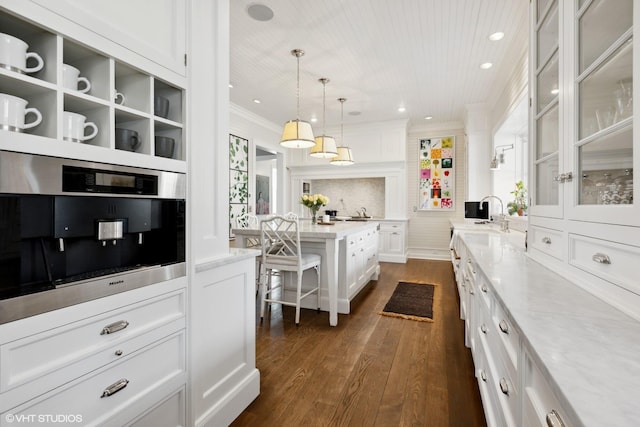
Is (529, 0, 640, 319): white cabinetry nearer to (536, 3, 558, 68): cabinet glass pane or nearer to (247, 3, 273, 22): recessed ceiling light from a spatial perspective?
(536, 3, 558, 68): cabinet glass pane

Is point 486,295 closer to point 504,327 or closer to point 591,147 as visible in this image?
point 504,327

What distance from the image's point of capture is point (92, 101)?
1024 millimetres

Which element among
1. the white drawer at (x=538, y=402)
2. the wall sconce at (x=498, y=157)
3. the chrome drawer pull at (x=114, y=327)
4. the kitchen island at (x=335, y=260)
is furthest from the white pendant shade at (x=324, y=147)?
the white drawer at (x=538, y=402)

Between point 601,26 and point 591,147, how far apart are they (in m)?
0.43

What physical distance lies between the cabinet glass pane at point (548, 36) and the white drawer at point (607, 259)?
3.27ft

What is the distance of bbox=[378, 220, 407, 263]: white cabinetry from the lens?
20.4ft

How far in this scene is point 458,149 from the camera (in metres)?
6.51

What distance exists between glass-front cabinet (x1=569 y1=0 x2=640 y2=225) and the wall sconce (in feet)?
11.1

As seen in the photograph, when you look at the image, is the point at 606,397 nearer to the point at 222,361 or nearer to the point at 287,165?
the point at 222,361

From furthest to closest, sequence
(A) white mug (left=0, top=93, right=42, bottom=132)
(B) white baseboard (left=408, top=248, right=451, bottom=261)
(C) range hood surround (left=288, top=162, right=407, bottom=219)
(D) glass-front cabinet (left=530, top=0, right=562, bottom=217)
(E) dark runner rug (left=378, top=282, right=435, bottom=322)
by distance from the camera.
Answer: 1. (B) white baseboard (left=408, top=248, right=451, bottom=261)
2. (C) range hood surround (left=288, top=162, right=407, bottom=219)
3. (E) dark runner rug (left=378, top=282, right=435, bottom=322)
4. (D) glass-front cabinet (left=530, top=0, right=562, bottom=217)
5. (A) white mug (left=0, top=93, right=42, bottom=132)

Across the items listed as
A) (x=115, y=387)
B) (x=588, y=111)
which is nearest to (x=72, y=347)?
(x=115, y=387)

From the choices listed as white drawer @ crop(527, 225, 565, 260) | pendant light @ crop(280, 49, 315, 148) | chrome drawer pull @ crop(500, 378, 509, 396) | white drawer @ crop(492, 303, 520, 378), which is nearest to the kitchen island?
pendant light @ crop(280, 49, 315, 148)

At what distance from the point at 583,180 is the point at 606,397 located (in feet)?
3.43

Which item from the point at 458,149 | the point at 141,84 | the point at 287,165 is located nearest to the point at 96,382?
the point at 141,84
